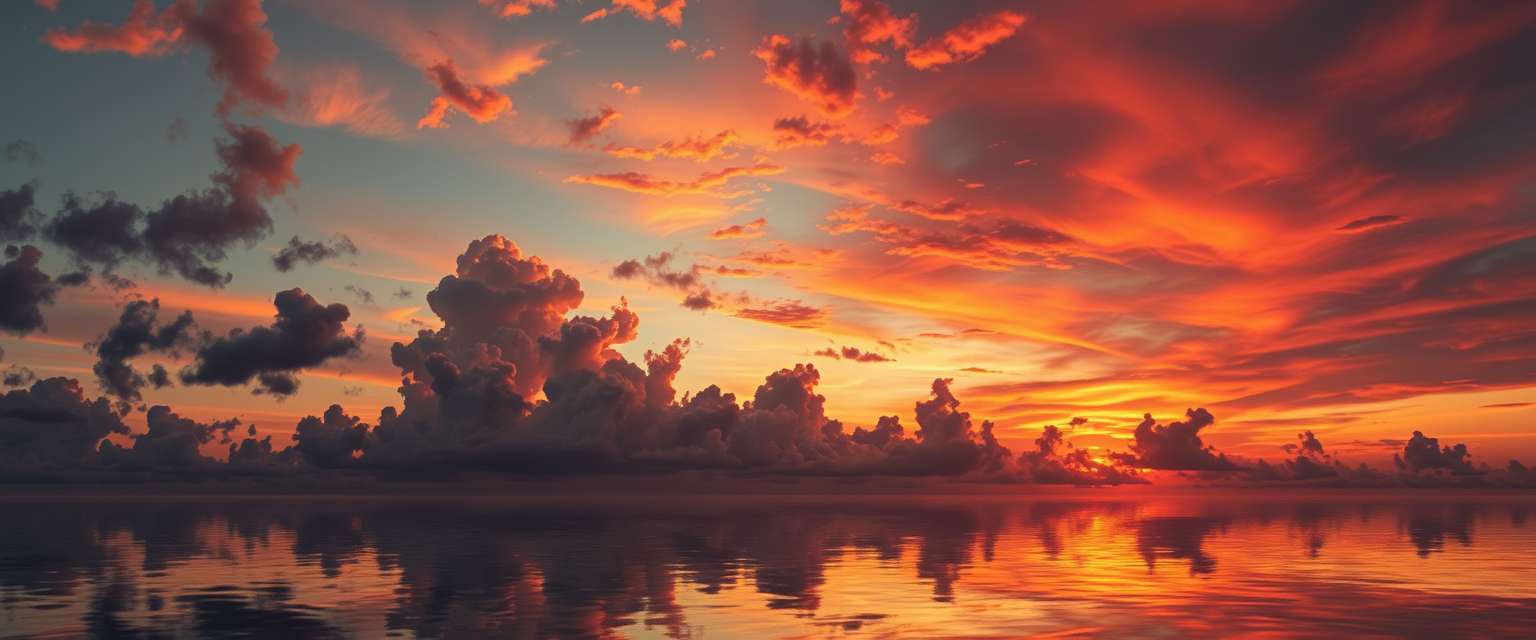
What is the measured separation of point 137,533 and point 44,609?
360 feet

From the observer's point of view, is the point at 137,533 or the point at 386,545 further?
the point at 137,533

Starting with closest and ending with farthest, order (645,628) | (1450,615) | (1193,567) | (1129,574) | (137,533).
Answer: (645,628) < (1450,615) < (1129,574) < (1193,567) < (137,533)

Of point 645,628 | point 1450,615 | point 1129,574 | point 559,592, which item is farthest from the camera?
point 1129,574

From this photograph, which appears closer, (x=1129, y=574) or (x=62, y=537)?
(x=1129, y=574)

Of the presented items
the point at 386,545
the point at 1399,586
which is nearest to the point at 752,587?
the point at 1399,586

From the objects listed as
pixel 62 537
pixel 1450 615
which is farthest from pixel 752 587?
pixel 62 537

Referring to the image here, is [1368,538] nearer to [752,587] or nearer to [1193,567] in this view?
[1193,567]

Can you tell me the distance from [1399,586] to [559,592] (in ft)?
184

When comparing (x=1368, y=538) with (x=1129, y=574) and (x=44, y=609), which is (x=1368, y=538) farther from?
(x=44, y=609)

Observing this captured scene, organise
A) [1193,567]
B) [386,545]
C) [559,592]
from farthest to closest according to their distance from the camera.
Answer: [386,545], [1193,567], [559,592]

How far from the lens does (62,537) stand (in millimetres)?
134750

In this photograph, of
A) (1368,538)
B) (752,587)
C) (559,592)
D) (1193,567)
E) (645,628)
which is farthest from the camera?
(1368,538)

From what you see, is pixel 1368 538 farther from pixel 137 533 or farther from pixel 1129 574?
pixel 137 533

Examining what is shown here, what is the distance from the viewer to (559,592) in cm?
6047
